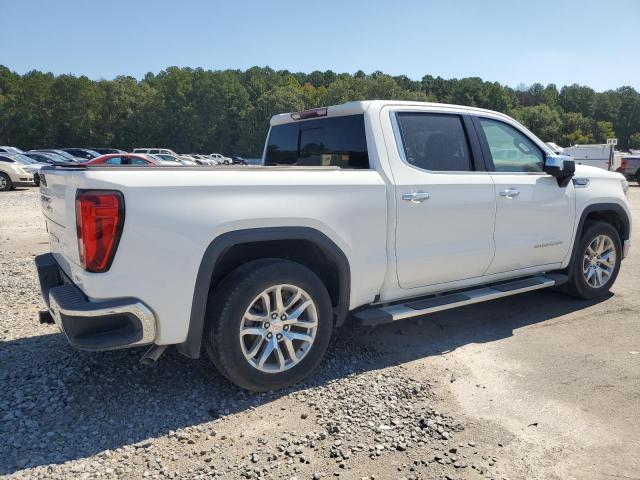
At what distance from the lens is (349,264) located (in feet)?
11.5

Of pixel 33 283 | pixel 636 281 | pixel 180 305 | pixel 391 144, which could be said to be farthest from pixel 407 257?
pixel 33 283

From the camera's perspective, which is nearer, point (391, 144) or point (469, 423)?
point (469, 423)

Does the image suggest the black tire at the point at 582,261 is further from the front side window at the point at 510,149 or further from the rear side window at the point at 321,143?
the rear side window at the point at 321,143

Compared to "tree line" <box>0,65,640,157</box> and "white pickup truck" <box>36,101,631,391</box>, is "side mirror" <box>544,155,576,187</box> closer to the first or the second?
"white pickup truck" <box>36,101,631,391</box>

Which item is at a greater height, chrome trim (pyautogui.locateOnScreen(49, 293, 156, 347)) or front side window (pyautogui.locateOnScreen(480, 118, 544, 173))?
front side window (pyautogui.locateOnScreen(480, 118, 544, 173))

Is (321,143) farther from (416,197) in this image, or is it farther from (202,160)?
(202,160)

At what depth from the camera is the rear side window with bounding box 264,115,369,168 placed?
3924mm

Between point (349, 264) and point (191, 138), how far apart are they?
8825 centimetres

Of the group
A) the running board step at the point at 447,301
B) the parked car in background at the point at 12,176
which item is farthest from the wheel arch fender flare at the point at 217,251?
the parked car in background at the point at 12,176

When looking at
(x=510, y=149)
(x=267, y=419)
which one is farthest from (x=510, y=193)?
(x=267, y=419)

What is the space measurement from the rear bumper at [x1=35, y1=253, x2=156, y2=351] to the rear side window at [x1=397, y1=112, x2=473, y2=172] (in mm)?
2251

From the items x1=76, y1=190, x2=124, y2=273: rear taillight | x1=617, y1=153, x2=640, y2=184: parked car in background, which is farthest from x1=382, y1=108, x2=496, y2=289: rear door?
x1=617, y1=153, x2=640, y2=184: parked car in background

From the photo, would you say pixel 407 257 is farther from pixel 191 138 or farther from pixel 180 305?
pixel 191 138

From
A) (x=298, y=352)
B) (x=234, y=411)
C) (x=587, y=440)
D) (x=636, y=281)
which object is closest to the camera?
(x=587, y=440)
